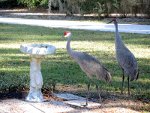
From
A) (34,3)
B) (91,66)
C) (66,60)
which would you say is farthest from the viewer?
(34,3)

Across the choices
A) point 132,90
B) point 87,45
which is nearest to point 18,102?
point 132,90

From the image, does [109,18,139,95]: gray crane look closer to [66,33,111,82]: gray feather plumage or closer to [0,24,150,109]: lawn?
[0,24,150,109]: lawn

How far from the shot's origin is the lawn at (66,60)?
8.30 meters

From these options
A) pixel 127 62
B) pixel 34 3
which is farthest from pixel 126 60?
pixel 34 3

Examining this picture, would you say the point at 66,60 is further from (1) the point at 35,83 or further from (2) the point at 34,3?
(2) the point at 34,3

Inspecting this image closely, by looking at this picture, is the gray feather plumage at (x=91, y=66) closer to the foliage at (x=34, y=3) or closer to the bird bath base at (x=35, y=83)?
the bird bath base at (x=35, y=83)

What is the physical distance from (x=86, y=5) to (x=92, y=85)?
2034cm

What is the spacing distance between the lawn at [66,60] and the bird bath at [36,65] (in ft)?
2.35

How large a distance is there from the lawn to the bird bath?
717mm

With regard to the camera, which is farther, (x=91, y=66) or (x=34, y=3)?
(x=34, y=3)

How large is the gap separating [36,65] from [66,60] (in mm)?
4513

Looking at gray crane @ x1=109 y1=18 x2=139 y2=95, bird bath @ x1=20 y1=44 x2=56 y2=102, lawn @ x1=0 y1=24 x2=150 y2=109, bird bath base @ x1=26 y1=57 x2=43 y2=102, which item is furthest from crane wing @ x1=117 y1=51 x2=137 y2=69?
bird bath base @ x1=26 y1=57 x2=43 y2=102

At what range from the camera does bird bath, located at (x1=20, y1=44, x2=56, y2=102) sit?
6.84 m

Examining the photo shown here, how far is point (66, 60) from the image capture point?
1161 cm
